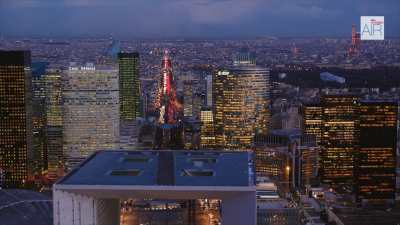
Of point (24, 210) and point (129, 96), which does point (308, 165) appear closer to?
point (129, 96)

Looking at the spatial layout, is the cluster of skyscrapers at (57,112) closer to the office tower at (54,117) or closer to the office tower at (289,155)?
the office tower at (54,117)

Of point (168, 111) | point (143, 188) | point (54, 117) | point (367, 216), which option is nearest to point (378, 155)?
point (367, 216)

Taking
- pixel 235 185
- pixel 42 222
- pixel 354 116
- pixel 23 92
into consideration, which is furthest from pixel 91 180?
pixel 354 116

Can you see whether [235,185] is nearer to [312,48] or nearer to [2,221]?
[2,221]

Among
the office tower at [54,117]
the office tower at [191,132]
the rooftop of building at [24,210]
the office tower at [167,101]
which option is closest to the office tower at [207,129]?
the office tower at [191,132]

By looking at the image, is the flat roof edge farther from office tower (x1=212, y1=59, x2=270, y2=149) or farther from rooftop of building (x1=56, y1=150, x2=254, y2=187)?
office tower (x1=212, y1=59, x2=270, y2=149)

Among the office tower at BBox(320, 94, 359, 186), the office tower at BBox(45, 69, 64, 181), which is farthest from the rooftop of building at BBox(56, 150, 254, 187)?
the office tower at BBox(320, 94, 359, 186)
